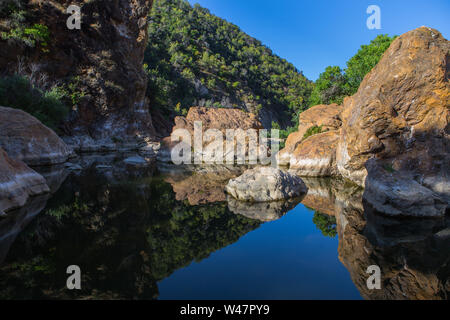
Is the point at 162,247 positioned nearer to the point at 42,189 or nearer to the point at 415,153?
the point at 42,189

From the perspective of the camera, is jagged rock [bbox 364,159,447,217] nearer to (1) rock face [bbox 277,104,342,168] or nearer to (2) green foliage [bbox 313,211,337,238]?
(2) green foliage [bbox 313,211,337,238]

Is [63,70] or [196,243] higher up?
[63,70]

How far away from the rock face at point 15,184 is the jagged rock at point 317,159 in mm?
10894

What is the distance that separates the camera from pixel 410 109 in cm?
832

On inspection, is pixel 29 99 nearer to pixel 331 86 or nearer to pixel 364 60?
pixel 331 86

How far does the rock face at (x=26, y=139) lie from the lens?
437 inches

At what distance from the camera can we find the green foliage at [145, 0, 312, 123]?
51594 mm

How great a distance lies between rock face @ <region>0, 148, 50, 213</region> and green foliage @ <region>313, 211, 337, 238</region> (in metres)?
7.08

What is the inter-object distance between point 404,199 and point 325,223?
6.57 feet

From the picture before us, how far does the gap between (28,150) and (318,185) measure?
1349 centimetres

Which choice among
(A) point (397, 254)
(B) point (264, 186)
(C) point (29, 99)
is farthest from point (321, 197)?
(C) point (29, 99)

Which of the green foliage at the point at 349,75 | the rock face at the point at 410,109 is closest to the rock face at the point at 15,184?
the rock face at the point at 410,109
